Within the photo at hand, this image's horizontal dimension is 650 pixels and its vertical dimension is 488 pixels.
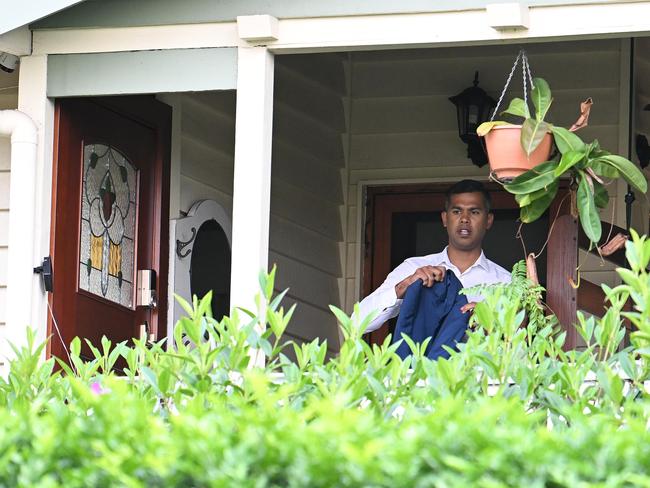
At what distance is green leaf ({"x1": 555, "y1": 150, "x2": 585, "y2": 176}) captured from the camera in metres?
5.13

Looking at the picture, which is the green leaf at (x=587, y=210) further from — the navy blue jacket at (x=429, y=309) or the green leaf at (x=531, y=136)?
the navy blue jacket at (x=429, y=309)

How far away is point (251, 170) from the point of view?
A: 5.52 metres

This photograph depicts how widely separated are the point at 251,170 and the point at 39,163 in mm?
958

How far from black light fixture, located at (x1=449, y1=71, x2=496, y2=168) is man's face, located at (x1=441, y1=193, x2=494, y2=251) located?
0.89m

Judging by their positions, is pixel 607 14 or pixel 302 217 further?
pixel 302 217

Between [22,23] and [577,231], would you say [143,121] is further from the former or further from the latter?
[577,231]

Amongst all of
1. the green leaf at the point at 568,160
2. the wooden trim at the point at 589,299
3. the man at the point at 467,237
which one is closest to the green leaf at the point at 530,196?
the green leaf at the point at 568,160

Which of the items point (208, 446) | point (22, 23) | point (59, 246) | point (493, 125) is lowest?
point (208, 446)

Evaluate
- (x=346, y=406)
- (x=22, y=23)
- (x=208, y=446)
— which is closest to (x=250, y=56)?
(x=22, y=23)

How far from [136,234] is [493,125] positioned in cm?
195

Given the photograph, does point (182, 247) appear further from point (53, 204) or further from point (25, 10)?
point (25, 10)

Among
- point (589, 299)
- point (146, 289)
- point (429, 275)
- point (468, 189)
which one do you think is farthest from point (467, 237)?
point (146, 289)

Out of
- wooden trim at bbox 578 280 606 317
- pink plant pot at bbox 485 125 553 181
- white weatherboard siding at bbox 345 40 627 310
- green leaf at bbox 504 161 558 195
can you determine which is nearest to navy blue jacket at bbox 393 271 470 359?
wooden trim at bbox 578 280 606 317

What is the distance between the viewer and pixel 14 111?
18.9 feet
